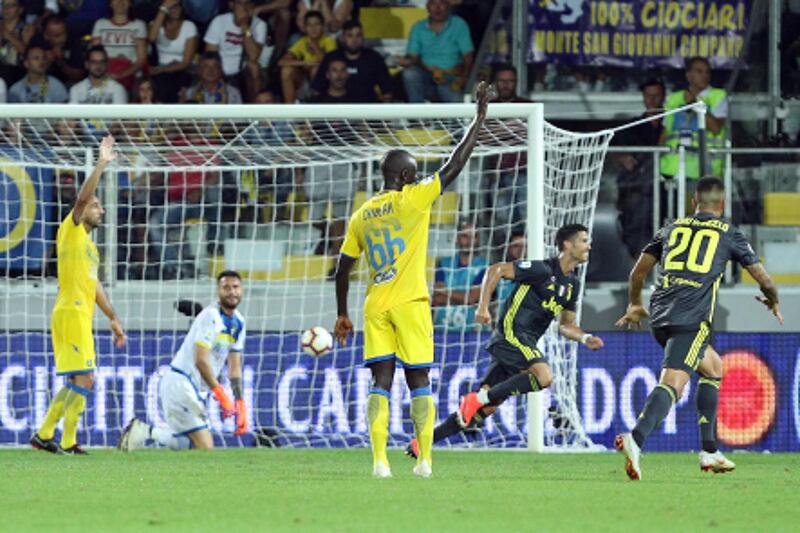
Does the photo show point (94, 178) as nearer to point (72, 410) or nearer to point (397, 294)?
point (72, 410)

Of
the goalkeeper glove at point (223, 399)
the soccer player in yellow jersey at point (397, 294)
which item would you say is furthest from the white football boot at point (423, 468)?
the goalkeeper glove at point (223, 399)

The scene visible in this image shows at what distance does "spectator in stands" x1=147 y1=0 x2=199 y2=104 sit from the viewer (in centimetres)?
1859

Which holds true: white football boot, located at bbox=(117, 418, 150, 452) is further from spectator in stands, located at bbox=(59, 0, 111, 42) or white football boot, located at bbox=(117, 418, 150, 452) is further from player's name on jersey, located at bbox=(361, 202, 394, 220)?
spectator in stands, located at bbox=(59, 0, 111, 42)

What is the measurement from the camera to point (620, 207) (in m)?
15.9

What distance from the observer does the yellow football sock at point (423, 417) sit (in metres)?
10.2

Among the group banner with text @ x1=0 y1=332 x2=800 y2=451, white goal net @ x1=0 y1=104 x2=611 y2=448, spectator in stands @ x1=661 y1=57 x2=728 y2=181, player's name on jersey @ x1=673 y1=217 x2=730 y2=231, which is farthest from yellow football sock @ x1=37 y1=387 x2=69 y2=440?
spectator in stands @ x1=661 y1=57 x2=728 y2=181

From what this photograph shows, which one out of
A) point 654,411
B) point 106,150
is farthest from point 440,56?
point 654,411

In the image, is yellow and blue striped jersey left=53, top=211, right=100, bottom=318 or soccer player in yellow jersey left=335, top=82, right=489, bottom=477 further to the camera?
yellow and blue striped jersey left=53, top=211, right=100, bottom=318

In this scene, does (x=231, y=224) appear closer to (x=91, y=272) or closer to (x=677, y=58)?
(x=91, y=272)

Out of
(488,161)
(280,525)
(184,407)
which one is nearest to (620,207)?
(488,161)

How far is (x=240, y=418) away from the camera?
46.0ft

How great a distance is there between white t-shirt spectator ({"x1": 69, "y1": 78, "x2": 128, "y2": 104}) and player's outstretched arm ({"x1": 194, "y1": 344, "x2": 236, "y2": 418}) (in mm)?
4880

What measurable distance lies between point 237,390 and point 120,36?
6181mm

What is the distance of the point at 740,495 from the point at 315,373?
6.52 m
